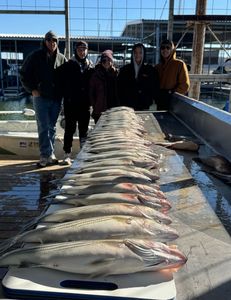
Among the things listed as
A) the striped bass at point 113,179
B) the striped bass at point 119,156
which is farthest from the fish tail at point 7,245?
the striped bass at point 119,156

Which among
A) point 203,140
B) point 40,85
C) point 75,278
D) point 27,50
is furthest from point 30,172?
point 27,50

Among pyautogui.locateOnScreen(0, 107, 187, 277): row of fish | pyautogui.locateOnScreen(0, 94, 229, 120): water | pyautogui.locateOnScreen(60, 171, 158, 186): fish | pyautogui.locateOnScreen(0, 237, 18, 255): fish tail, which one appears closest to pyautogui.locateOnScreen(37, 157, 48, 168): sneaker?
pyautogui.locateOnScreen(0, 107, 187, 277): row of fish

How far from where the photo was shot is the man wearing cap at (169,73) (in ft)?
20.2

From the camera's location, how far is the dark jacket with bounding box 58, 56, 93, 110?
19.4 ft

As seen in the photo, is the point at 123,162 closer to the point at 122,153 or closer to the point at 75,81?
the point at 122,153

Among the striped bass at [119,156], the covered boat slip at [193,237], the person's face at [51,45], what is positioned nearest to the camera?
the covered boat slip at [193,237]

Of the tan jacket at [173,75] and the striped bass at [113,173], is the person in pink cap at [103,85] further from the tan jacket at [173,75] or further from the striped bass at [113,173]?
the striped bass at [113,173]

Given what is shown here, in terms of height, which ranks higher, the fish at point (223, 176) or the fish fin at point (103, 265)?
the fish fin at point (103, 265)

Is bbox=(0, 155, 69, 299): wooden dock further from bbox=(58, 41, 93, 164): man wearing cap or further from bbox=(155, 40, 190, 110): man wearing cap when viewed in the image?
bbox=(155, 40, 190, 110): man wearing cap

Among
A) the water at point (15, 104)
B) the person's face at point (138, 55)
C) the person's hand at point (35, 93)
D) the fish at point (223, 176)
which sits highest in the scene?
the person's face at point (138, 55)

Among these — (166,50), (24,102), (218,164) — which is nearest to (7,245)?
(218,164)

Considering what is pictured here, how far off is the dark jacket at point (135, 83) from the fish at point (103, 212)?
4.28 meters

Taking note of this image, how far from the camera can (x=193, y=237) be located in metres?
1.98

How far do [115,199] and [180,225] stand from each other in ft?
1.24
